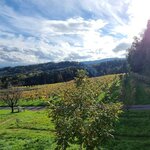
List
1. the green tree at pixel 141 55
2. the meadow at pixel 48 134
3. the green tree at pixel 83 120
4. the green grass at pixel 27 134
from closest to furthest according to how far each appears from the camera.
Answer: the green tree at pixel 83 120 → the meadow at pixel 48 134 → the green grass at pixel 27 134 → the green tree at pixel 141 55

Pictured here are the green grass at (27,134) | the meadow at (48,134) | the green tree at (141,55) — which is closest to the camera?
the meadow at (48,134)

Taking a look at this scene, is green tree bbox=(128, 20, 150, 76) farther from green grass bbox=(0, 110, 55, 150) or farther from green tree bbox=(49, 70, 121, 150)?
green tree bbox=(49, 70, 121, 150)

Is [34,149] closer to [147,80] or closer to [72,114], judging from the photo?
[72,114]

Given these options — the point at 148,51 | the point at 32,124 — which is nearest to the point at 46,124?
the point at 32,124

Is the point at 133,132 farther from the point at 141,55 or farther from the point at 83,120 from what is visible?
the point at 141,55

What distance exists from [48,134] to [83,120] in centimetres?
2619

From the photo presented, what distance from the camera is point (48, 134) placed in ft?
188

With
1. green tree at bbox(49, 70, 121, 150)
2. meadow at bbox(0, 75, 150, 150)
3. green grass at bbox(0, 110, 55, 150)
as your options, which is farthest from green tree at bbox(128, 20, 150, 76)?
green tree at bbox(49, 70, 121, 150)

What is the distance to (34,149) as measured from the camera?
4662 cm

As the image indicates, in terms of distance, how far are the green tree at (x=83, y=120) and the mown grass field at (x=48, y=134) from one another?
1341cm

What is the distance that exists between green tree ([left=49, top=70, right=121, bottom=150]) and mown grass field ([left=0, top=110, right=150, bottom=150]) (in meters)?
13.4

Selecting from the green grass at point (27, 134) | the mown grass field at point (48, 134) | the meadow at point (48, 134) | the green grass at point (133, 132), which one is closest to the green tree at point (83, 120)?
the meadow at point (48, 134)

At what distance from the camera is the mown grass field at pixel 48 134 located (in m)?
48.3

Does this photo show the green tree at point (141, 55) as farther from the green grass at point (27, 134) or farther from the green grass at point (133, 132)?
the green grass at point (27, 134)
